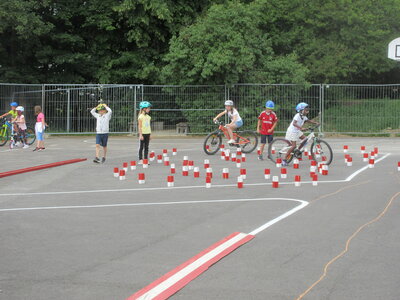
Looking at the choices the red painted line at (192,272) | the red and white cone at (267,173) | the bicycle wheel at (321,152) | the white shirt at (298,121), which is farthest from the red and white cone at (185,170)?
the red painted line at (192,272)

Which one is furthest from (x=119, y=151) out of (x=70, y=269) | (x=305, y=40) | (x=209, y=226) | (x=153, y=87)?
(x=305, y=40)

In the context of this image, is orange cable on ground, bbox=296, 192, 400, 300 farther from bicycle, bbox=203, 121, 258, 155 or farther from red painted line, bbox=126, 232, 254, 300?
bicycle, bbox=203, 121, 258, 155

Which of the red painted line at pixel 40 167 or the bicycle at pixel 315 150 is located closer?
the red painted line at pixel 40 167

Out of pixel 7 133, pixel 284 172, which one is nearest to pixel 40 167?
pixel 284 172

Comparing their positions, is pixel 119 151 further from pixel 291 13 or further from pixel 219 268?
pixel 291 13

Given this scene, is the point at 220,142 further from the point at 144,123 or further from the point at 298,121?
the point at 298,121

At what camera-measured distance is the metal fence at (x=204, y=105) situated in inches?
1085

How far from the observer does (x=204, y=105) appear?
2769cm

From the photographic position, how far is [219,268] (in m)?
6.16

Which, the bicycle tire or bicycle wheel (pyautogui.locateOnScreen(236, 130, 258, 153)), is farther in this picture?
the bicycle tire

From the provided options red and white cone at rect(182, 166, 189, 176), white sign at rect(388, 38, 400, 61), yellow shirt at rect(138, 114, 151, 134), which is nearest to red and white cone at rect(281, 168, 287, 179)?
red and white cone at rect(182, 166, 189, 176)

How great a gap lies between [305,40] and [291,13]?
77.3 inches

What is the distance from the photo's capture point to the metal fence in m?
27.5

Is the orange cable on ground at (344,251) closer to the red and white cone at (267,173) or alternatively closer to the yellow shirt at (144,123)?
the red and white cone at (267,173)
